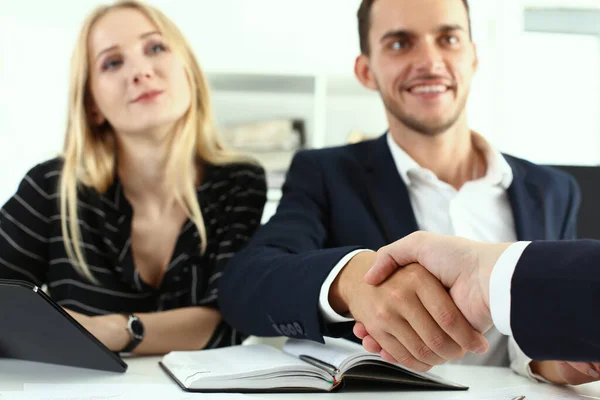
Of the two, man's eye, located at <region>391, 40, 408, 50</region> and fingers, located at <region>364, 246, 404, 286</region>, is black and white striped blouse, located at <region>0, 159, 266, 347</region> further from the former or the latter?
fingers, located at <region>364, 246, 404, 286</region>

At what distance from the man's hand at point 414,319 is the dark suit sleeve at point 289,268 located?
0.33 ft

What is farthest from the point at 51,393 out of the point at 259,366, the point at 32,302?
the point at 259,366

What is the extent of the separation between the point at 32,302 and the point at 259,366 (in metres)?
0.32

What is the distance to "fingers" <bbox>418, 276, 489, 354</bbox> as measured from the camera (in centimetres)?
76

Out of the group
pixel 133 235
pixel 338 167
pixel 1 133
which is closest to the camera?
pixel 338 167

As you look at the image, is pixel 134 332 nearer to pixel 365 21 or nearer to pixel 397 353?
pixel 397 353

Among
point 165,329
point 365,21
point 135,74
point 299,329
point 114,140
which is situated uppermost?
point 365,21

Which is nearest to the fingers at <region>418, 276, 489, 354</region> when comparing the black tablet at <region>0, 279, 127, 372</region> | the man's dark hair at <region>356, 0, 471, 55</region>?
the black tablet at <region>0, 279, 127, 372</region>

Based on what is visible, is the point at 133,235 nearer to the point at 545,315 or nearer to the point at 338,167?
the point at 338,167

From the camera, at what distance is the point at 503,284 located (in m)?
0.67

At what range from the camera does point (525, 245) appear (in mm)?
672

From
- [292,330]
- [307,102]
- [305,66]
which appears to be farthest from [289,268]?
[307,102]

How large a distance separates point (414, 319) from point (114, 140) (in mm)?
1206

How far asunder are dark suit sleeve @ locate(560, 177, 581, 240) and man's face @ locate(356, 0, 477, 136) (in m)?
0.30
